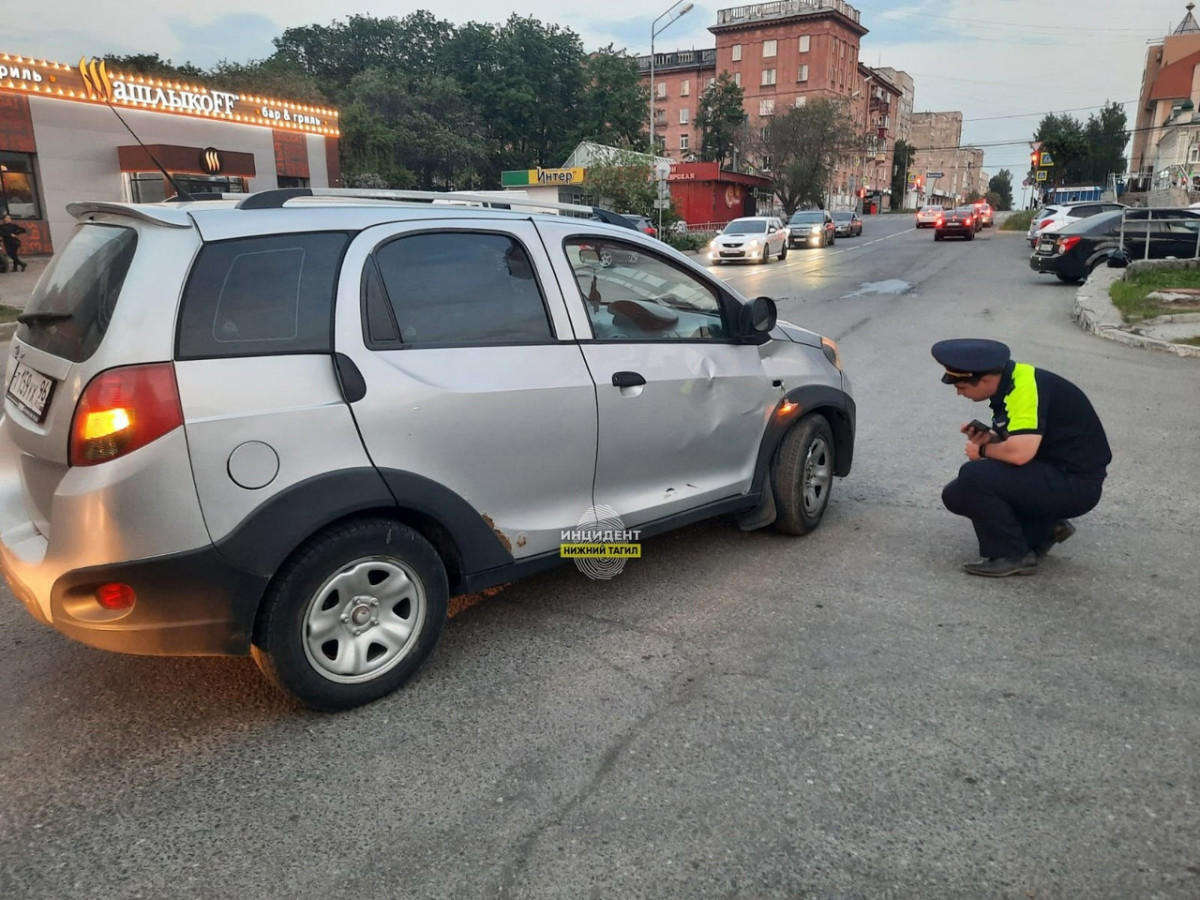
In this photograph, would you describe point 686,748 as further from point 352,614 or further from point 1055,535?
point 1055,535

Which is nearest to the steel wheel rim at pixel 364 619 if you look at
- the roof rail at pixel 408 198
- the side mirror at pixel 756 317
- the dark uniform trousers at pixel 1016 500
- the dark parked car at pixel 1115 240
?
the roof rail at pixel 408 198

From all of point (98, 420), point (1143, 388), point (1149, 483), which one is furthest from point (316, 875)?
point (1143, 388)

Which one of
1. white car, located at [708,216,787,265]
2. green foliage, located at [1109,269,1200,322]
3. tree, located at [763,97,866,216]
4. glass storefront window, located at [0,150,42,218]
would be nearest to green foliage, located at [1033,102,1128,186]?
tree, located at [763,97,866,216]

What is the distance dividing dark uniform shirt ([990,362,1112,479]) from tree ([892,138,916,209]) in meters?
118

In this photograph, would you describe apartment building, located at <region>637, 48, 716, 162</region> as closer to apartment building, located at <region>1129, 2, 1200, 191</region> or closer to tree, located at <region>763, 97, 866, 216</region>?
tree, located at <region>763, 97, 866, 216</region>

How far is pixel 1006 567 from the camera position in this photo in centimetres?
445

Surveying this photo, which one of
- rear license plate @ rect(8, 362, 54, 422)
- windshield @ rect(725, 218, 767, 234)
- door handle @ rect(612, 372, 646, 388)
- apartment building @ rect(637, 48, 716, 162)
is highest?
apartment building @ rect(637, 48, 716, 162)

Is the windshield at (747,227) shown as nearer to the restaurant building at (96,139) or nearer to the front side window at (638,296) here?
the restaurant building at (96,139)

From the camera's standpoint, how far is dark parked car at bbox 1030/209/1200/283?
1952 centimetres

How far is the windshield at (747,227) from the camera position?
30955 millimetres

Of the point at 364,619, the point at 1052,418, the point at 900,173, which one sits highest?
the point at 900,173

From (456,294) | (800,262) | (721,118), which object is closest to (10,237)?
(800,262)

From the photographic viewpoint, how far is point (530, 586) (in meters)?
4.41

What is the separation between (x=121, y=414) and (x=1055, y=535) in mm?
4241
